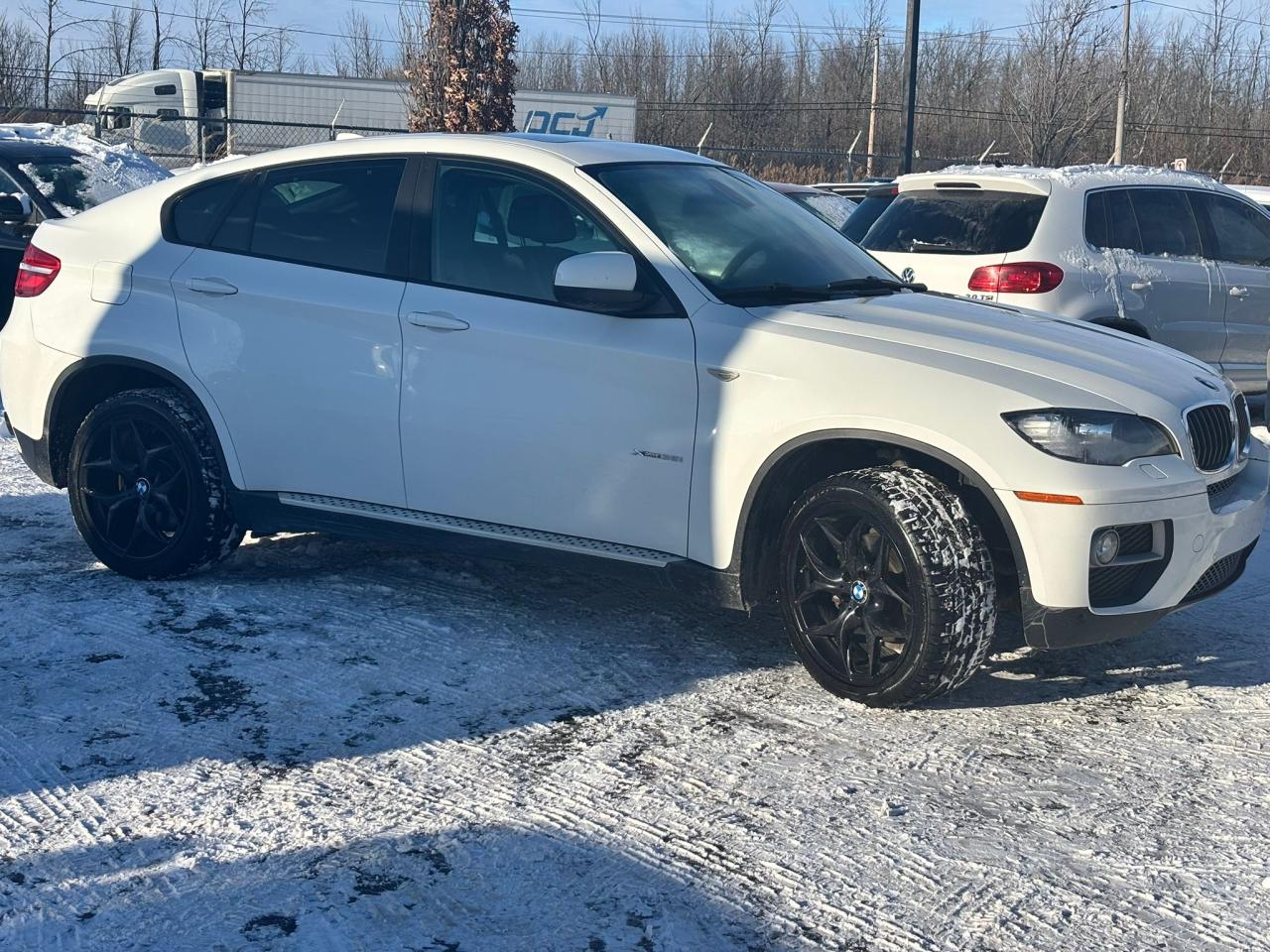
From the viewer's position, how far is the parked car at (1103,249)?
27.1 ft

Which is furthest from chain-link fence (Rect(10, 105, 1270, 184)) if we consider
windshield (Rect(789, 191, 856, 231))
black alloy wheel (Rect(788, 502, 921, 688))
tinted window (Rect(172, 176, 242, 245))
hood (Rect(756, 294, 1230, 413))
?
black alloy wheel (Rect(788, 502, 921, 688))

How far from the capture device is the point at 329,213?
16.7 ft

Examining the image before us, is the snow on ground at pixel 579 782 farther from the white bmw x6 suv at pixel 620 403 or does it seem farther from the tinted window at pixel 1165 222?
the tinted window at pixel 1165 222

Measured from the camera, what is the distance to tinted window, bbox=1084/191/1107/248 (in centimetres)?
844

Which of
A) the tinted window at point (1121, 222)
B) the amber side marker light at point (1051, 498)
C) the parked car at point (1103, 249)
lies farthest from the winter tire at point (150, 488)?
the tinted window at point (1121, 222)

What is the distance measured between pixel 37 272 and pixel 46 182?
591cm

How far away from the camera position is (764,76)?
52188 mm

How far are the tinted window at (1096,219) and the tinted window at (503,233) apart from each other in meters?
4.74

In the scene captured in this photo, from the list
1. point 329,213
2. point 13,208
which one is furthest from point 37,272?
point 13,208

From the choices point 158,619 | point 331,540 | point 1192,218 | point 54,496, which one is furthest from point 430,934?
point 1192,218

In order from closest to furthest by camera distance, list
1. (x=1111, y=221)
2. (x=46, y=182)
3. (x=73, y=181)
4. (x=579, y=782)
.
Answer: (x=579, y=782) < (x=1111, y=221) < (x=46, y=182) < (x=73, y=181)

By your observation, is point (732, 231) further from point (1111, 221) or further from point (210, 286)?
point (1111, 221)

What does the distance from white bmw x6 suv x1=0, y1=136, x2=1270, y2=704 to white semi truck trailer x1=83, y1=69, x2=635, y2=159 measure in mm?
27415

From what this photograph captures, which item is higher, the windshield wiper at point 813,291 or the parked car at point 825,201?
the parked car at point 825,201
